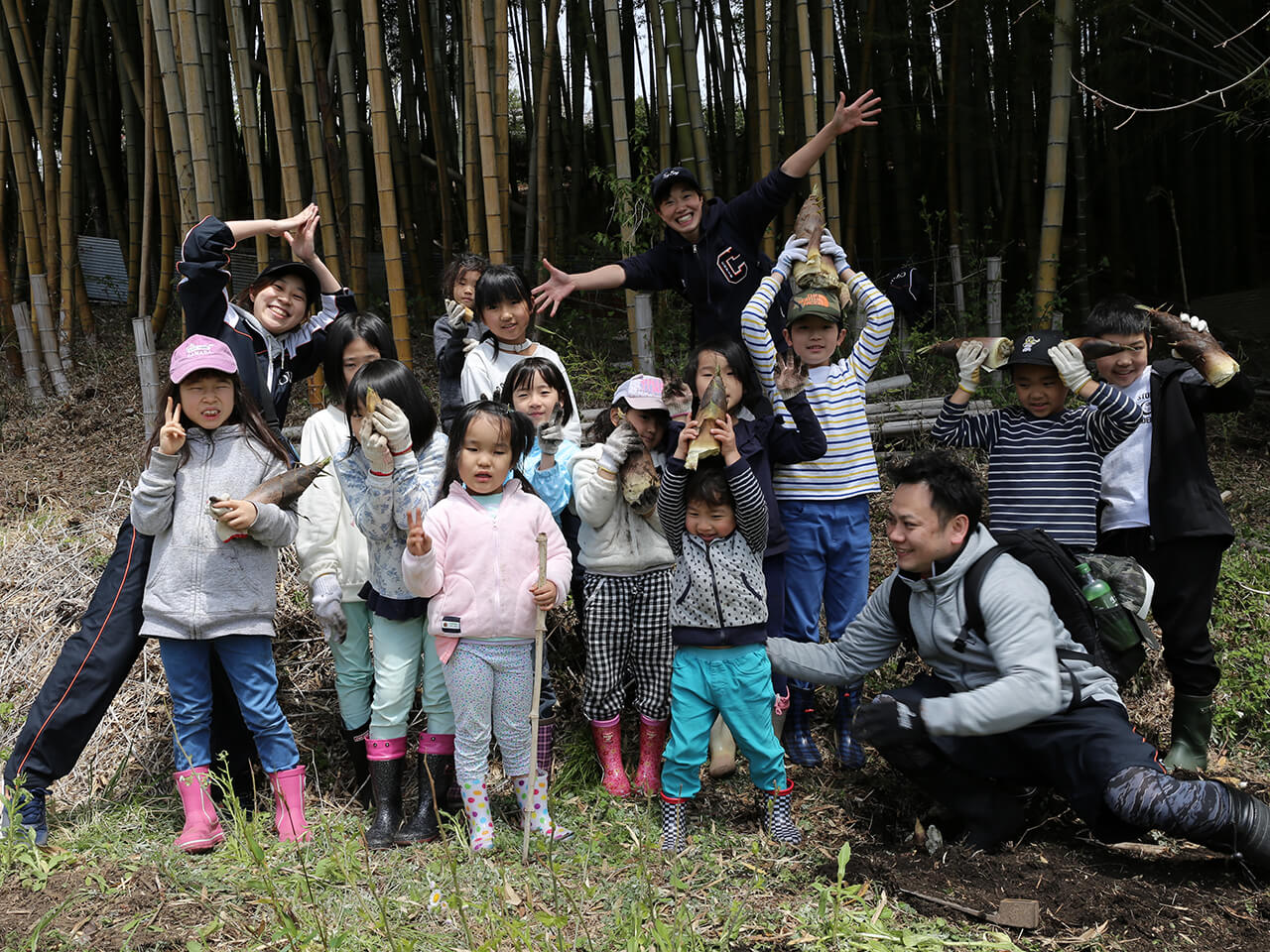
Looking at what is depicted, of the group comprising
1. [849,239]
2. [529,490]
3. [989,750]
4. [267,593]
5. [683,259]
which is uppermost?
[849,239]

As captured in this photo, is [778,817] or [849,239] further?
[849,239]

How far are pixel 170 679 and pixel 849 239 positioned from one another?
177 inches

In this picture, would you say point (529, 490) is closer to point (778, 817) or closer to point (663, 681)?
point (663, 681)

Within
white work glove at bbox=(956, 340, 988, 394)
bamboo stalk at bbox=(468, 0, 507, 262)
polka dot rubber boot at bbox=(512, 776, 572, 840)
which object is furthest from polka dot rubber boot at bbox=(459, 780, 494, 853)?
bamboo stalk at bbox=(468, 0, 507, 262)

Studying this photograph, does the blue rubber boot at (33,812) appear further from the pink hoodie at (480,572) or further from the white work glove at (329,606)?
the pink hoodie at (480,572)

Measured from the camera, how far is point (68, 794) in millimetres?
3107

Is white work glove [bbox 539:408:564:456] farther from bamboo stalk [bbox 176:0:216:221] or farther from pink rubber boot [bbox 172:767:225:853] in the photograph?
bamboo stalk [bbox 176:0:216:221]

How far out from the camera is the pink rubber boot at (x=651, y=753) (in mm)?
2998

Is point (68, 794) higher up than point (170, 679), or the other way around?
point (170, 679)

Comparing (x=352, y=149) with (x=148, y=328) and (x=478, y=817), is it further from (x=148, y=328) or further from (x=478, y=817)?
(x=478, y=817)

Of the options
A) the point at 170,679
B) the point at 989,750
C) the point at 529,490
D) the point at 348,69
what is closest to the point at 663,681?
the point at 529,490

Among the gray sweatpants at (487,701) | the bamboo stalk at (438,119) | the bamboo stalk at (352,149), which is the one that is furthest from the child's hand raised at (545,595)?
the bamboo stalk at (438,119)

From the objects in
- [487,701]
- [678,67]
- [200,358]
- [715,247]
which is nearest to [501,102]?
[678,67]

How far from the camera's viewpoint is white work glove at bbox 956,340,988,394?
305 cm
